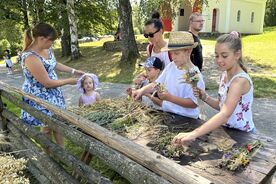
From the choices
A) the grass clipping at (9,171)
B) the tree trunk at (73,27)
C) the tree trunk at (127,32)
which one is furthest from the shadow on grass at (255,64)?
the grass clipping at (9,171)

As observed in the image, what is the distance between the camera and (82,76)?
459 centimetres

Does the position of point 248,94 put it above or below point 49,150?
above

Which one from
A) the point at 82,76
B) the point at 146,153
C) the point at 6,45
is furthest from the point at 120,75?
the point at 6,45

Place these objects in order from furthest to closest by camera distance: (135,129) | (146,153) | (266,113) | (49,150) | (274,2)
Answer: (274,2) < (266,113) < (49,150) < (135,129) < (146,153)

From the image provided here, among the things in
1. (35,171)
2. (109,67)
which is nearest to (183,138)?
(35,171)

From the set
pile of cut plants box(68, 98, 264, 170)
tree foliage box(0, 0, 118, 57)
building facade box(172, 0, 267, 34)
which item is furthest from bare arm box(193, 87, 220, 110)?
building facade box(172, 0, 267, 34)

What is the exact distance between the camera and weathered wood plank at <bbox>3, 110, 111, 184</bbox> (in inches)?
119

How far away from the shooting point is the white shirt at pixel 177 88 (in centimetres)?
320

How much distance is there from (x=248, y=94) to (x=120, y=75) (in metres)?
9.45

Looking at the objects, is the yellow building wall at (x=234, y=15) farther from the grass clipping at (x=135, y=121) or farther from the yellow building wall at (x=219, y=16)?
the grass clipping at (x=135, y=121)

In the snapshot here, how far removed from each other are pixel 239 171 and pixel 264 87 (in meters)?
7.57

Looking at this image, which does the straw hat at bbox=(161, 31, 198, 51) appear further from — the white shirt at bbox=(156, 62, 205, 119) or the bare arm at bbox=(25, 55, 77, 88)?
the bare arm at bbox=(25, 55, 77, 88)

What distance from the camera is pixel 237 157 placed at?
7.34 feet

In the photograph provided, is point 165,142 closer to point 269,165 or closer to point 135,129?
point 135,129
